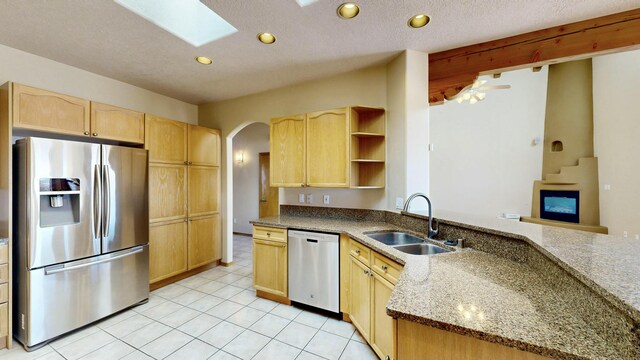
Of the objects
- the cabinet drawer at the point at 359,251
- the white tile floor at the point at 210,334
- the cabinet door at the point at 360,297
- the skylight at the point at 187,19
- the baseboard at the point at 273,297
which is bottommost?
the white tile floor at the point at 210,334

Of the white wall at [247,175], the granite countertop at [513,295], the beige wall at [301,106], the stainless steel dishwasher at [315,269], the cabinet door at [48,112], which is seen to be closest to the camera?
the granite countertop at [513,295]

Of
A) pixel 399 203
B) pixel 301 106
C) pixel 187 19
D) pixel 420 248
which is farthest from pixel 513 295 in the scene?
pixel 187 19

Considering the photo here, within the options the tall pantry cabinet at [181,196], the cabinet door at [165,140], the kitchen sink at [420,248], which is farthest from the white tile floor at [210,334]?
the cabinet door at [165,140]

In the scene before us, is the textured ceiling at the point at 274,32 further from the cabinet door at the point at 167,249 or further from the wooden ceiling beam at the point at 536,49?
the cabinet door at the point at 167,249

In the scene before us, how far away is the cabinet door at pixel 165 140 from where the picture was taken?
119 inches

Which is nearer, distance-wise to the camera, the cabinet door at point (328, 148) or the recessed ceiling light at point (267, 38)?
the recessed ceiling light at point (267, 38)

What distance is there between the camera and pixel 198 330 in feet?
7.45

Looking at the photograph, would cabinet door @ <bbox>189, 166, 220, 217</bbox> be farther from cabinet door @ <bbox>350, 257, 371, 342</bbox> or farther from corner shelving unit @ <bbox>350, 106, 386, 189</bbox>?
cabinet door @ <bbox>350, 257, 371, 342</bbox>

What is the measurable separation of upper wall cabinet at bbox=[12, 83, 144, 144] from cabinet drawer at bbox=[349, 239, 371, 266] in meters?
2.74

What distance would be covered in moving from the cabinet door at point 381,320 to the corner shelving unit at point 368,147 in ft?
3.72

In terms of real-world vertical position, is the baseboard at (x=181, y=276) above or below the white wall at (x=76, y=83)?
below

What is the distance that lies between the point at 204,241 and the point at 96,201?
156cm

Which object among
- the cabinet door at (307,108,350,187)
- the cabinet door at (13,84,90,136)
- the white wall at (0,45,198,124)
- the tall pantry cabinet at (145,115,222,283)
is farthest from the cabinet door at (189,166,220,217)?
the cabinet door at (307,108,350,187)

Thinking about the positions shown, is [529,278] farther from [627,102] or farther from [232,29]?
[627,102]
